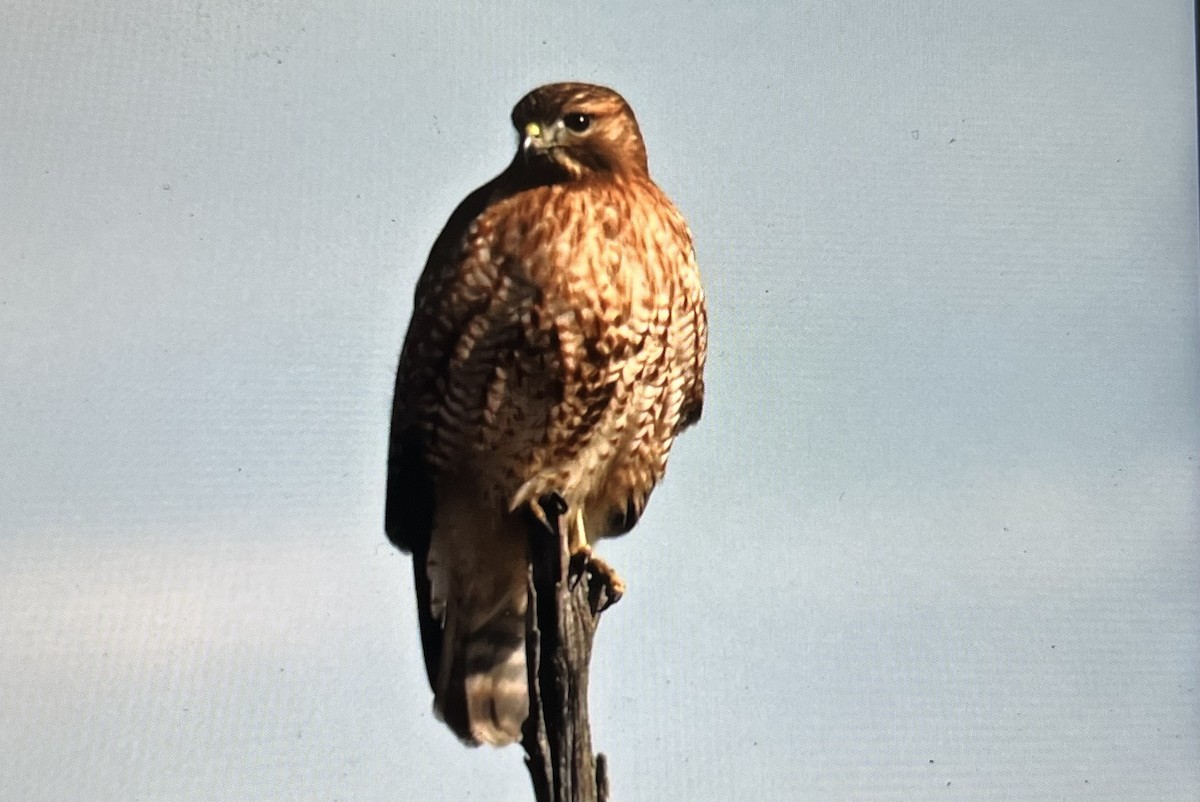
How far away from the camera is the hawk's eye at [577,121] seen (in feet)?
10.1

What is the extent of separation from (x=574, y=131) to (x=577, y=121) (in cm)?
2

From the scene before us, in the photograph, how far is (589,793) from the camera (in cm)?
258

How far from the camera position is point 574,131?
3.09 metres

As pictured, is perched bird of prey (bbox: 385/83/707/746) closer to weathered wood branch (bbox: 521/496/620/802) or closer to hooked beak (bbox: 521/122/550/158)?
hooked beak (bbox: 521/122/550/158)

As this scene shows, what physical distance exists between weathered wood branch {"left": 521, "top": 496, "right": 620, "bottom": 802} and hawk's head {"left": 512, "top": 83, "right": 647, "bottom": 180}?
0.73m

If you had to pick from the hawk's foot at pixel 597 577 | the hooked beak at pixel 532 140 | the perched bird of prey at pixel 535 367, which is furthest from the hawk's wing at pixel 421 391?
the hawk's foot at pixel 597 577

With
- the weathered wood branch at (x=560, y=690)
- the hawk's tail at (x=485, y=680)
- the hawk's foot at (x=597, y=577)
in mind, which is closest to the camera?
the weathered wood branch at (x=560, y=690)

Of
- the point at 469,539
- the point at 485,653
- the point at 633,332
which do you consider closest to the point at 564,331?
the point at 633,332

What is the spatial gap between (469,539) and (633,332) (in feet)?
1.97

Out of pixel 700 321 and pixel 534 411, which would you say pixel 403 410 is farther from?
pixel 700 321

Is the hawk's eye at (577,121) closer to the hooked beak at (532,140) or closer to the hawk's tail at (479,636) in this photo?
the hooked beak at (532,140)

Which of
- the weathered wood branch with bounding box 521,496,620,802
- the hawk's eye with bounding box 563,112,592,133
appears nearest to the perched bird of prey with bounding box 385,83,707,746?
the hawk's eye with bounding box 563,112,592,133

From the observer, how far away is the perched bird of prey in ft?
9.98

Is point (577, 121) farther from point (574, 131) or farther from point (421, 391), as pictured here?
point (421, 391)
